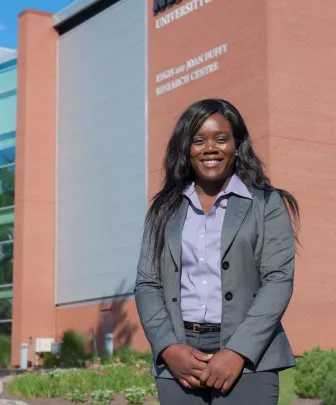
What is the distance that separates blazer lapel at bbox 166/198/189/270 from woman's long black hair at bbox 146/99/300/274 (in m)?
0.03

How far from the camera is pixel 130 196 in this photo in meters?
23.2

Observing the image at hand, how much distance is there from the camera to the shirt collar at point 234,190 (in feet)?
12.3

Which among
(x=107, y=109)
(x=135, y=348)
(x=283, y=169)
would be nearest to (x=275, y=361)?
(x=283, y=169)

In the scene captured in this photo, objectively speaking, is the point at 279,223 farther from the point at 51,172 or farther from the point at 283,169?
the point at 51,172

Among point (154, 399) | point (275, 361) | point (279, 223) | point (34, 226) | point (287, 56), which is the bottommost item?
point (154, 399)

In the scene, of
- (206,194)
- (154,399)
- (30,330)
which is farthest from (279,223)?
(30,330)

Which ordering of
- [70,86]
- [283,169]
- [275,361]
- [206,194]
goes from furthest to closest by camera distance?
1. [70,86]
2. [283,169]
3. [206,194]
4. [275,361]

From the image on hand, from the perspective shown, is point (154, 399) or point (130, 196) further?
point (130, 196)

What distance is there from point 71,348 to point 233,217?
21328 mm

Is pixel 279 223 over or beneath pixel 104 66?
beneath

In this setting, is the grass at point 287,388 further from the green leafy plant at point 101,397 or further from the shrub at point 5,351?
the shrub at point 5,351

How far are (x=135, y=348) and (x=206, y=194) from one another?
1839 cm

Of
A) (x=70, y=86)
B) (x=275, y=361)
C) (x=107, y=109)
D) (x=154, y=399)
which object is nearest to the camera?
(x=275, y=361)

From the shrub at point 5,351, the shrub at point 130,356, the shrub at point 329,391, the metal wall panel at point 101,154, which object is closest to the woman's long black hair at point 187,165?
the shrub at point 329,391
